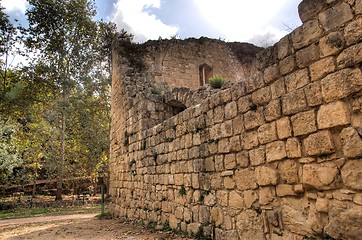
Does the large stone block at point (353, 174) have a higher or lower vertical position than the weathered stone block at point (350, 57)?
lower

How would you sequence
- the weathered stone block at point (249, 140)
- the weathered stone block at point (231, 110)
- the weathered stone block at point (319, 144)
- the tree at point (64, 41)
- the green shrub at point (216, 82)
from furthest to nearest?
the tree at point (64, 41) → the green shrub at point (216, 82) → the weathered stone block at point (231, 110) → the weathered stone block at point (249, 140) → the weathered stone block at point (319, 144)

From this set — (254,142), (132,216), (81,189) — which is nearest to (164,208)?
(132,216)

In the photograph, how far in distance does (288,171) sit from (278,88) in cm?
102

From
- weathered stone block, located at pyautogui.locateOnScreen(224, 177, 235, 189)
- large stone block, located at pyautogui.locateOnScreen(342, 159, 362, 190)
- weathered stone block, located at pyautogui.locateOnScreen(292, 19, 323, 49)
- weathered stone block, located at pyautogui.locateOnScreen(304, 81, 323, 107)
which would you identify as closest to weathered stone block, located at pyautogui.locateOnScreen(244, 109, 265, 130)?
weathered stone block, located at pyautogui.locateOnScreen(304, 81, 323, 107)

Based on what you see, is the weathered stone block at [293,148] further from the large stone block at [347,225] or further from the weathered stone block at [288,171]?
the large stone block at [347,225]

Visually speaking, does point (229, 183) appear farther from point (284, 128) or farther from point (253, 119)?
point (284, 128)

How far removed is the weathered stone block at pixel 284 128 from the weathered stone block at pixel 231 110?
0.93 meters

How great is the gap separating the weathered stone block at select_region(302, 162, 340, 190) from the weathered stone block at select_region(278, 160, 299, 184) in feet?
0.44

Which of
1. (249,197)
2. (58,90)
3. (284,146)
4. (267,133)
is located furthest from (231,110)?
(58,90)

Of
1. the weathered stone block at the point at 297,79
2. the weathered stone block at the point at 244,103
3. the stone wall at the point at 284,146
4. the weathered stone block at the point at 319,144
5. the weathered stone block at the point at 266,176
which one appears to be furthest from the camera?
the weathered stone block at the point at 244,103

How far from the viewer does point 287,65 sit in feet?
11.3

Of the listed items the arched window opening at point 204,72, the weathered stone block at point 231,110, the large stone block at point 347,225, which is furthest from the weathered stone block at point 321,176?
the arched window opening at point 204,72

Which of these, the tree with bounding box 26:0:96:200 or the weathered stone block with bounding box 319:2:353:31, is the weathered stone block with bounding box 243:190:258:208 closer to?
the weathered stone block with bounding box 319:2:353:31

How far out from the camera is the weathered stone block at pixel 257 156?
3787mm
